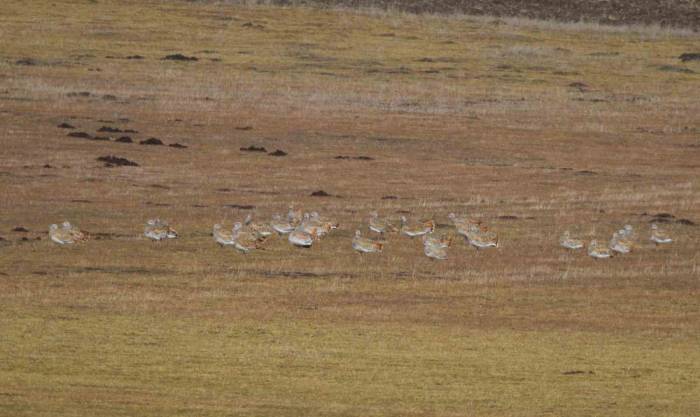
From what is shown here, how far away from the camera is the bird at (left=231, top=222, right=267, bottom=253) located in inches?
1208

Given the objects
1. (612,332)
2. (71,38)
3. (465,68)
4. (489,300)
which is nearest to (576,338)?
(612,332)

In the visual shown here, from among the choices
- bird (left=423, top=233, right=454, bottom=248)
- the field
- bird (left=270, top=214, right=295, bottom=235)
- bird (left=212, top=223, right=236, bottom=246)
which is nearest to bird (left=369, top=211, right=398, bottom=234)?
the field

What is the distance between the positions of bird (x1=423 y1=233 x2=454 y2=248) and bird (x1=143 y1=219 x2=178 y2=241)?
17.5ft

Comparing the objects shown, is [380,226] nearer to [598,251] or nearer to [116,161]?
[598,251]

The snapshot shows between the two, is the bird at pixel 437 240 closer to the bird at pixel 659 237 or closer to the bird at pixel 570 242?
the bird at pixel 570 242

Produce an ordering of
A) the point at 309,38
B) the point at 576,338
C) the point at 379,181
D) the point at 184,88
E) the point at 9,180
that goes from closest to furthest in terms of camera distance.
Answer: the point at 576,338
the point at 9,180
the point at 379,181
the point at 184,88
the point at 309,38

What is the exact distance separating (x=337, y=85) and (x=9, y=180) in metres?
30.2

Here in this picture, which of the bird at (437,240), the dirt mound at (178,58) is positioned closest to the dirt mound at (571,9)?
the dirt mound at (178,58)

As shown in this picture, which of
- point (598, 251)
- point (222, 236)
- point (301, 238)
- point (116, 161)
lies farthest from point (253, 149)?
point (598, 251)

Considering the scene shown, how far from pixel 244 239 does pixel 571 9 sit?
257 ft

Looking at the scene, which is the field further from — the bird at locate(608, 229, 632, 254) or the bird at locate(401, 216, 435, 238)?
the bird at locate(401, 216, 435, 238)

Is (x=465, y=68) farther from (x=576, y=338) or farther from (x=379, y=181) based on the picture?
(x=576, y=338)

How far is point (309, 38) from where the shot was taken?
87312 mm

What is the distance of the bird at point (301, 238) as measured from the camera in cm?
3148
